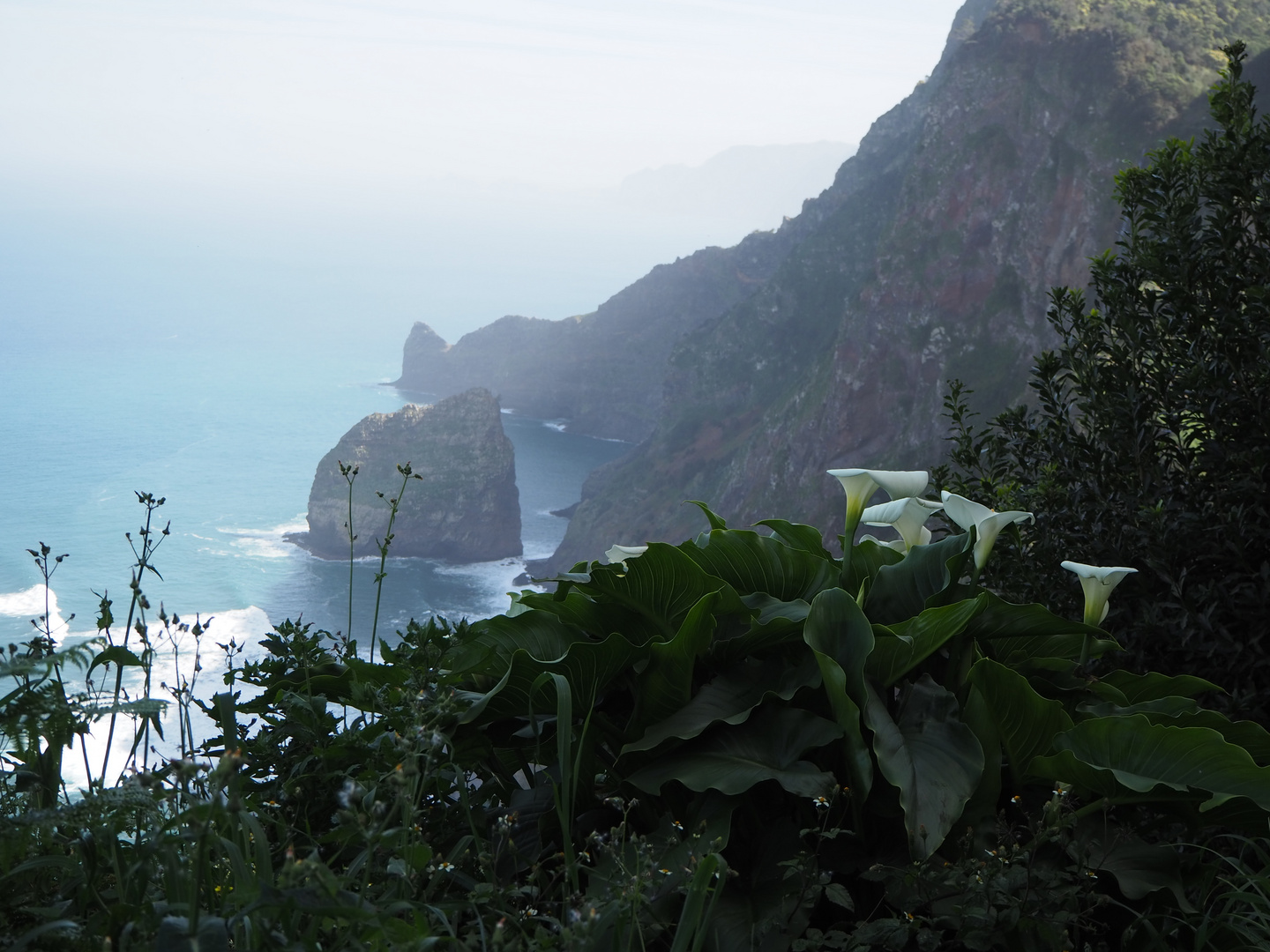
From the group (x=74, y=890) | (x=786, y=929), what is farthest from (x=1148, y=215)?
(x=74, y=890)

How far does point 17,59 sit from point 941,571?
116 metres

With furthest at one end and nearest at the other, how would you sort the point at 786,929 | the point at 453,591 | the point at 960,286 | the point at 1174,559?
1. the point at 453,591
2. the point at 960,286
3. the point at 1174,559
4. the point at 786,929

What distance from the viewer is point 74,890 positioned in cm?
111

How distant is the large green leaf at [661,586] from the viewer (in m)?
1.54

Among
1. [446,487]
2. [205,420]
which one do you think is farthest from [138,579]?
[205,420]

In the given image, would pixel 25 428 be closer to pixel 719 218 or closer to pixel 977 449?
pixel 977 449

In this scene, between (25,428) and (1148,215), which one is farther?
(25,428)

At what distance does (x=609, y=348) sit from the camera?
70062mm

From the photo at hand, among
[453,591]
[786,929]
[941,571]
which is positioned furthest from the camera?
[453,591]

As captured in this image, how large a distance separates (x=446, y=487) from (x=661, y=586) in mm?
52163

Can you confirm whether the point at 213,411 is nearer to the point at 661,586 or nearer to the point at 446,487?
the point at 446,487

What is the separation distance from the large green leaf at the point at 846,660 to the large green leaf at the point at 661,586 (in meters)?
0.15

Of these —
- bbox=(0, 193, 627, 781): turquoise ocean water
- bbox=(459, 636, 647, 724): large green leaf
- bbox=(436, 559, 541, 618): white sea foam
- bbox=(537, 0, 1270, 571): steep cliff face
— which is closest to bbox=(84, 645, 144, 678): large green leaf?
bbox=(0, 193, 627, 781): turquoise ocean water

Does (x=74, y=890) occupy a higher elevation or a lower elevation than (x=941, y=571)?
lower
